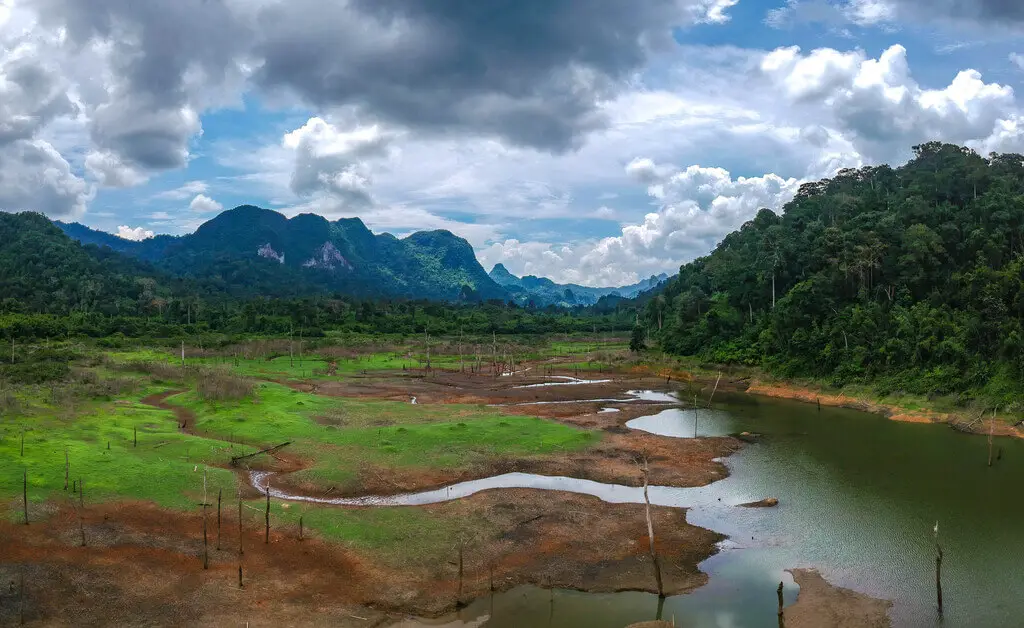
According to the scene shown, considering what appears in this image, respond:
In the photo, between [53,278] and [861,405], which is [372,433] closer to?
[861,405]

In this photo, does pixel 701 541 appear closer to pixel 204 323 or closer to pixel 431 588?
pixel 431 588

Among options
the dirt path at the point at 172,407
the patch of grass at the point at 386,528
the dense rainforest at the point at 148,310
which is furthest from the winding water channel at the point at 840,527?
the dense rainforest at the point at 148,310

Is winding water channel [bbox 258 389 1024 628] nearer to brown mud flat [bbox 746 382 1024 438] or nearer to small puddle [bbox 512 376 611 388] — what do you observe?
brown mud flat [bbox 746 382 1024 438]

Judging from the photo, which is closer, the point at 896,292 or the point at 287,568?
the point at 287,568

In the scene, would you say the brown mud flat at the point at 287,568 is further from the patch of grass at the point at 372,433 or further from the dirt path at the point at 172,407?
the dirt path at the point at 172,407

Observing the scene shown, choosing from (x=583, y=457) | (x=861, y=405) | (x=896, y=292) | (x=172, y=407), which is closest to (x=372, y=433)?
(x=583, y=457)
